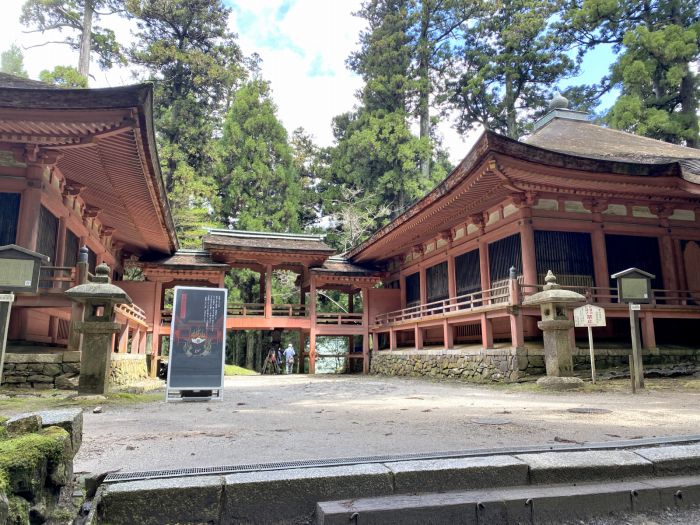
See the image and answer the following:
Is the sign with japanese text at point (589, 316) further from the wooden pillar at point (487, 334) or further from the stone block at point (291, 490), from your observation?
the stone block at point (291, 490)

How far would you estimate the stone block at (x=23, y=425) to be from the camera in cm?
255

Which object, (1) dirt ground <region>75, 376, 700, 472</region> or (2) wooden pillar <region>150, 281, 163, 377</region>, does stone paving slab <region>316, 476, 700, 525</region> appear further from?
(2) wooden pillar <region>150, 281, 163, 377</region>

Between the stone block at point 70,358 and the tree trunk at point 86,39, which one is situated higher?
the tree trunk at point 86,39

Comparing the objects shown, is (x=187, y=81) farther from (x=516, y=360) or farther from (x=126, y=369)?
(x=516, y=360)

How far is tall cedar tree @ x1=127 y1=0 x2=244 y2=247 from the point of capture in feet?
91.7

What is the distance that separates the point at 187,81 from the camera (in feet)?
99.3

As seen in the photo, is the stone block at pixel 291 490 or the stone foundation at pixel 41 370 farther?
the stone foundation at pixel 41 370

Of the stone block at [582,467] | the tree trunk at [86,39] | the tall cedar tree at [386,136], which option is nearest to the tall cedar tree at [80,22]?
the tree trunk at [86,39]

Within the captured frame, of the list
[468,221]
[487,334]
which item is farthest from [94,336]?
[468,221]

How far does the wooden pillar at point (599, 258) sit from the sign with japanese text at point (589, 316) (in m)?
4.24

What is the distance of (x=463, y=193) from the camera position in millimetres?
13367

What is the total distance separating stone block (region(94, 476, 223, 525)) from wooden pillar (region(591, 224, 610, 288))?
13056 millimetres

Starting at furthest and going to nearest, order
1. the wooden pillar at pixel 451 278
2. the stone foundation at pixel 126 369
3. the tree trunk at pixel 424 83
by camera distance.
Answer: the tree trunk at pixel 424 83 → the wooden pillar at pixel 451 278 → the stone foundation at pixel 126 369

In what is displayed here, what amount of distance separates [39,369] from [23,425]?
793 cm
